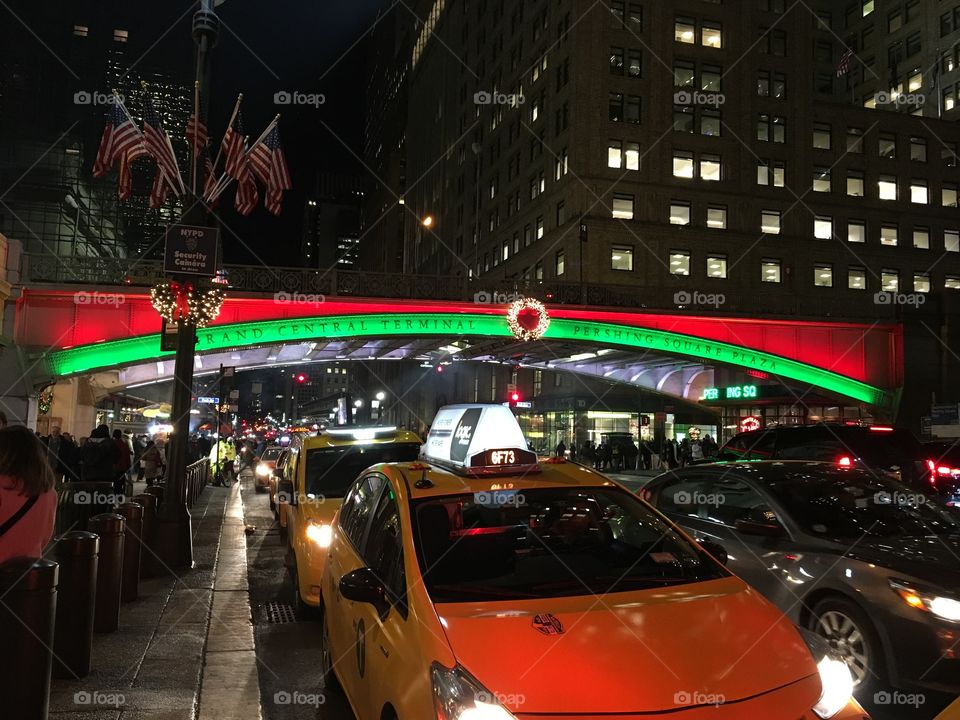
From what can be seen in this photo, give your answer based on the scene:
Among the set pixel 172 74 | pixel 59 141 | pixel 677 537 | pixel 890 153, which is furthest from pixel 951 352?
pixel 172 74

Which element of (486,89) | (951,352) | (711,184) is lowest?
(951,352)

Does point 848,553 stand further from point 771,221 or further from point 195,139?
point 771,221

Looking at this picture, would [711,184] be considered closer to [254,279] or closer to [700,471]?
[254,279]

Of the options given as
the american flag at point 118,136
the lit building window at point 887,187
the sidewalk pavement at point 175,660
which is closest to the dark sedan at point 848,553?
the sidewalk pavement at point 175,660

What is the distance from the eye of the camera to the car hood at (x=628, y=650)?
2822 millimetres

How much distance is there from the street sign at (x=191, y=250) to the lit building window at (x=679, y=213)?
39665 mm

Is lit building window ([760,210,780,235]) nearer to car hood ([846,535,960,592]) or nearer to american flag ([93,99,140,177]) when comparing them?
american flag ([93,99,140,177])

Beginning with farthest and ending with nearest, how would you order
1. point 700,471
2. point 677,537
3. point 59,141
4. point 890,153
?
point 59,141 < point 890,153 < point 700,471 < point 677,537

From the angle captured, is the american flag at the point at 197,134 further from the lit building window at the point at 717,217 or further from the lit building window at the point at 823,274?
the lit building window at the point at 823,274

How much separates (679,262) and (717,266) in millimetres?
2738

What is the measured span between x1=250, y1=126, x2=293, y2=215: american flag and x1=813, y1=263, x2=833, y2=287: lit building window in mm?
42619

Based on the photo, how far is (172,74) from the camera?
74.8 meters

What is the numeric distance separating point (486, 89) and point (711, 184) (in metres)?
25.6

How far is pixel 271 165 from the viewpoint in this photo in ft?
45.6
